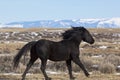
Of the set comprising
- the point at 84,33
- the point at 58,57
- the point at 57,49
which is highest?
the point at 84,33

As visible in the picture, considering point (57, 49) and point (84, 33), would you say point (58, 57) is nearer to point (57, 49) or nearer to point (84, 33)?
point (57, 49)

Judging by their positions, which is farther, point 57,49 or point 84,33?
point 84,33

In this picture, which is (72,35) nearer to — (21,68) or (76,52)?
(76,52)

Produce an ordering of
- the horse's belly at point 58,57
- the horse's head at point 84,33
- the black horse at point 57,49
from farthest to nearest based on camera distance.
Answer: the horse's head at point 84,33 → the horse's belly at point 58,57 → the black horse at point 57,49

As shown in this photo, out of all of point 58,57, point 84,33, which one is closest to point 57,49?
point 58,57

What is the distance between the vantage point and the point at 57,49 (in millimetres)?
16906

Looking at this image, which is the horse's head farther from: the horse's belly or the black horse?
the horse's belly

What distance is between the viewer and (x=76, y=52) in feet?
56.9

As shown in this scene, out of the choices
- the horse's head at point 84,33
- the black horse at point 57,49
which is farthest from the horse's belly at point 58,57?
A: the horse's head at point 84,33

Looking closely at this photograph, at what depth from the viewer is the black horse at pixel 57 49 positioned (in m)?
16.5

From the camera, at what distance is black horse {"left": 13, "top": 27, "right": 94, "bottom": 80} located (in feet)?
54.1

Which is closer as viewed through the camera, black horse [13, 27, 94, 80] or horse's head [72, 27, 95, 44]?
black horse [13, 27, 94, 80]

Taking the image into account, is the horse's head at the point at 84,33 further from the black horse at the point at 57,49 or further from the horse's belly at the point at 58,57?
the horse's belly at the point at 58,57

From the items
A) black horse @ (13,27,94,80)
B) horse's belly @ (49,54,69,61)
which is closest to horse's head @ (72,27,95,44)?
black horse @ (13,27,94,80)
